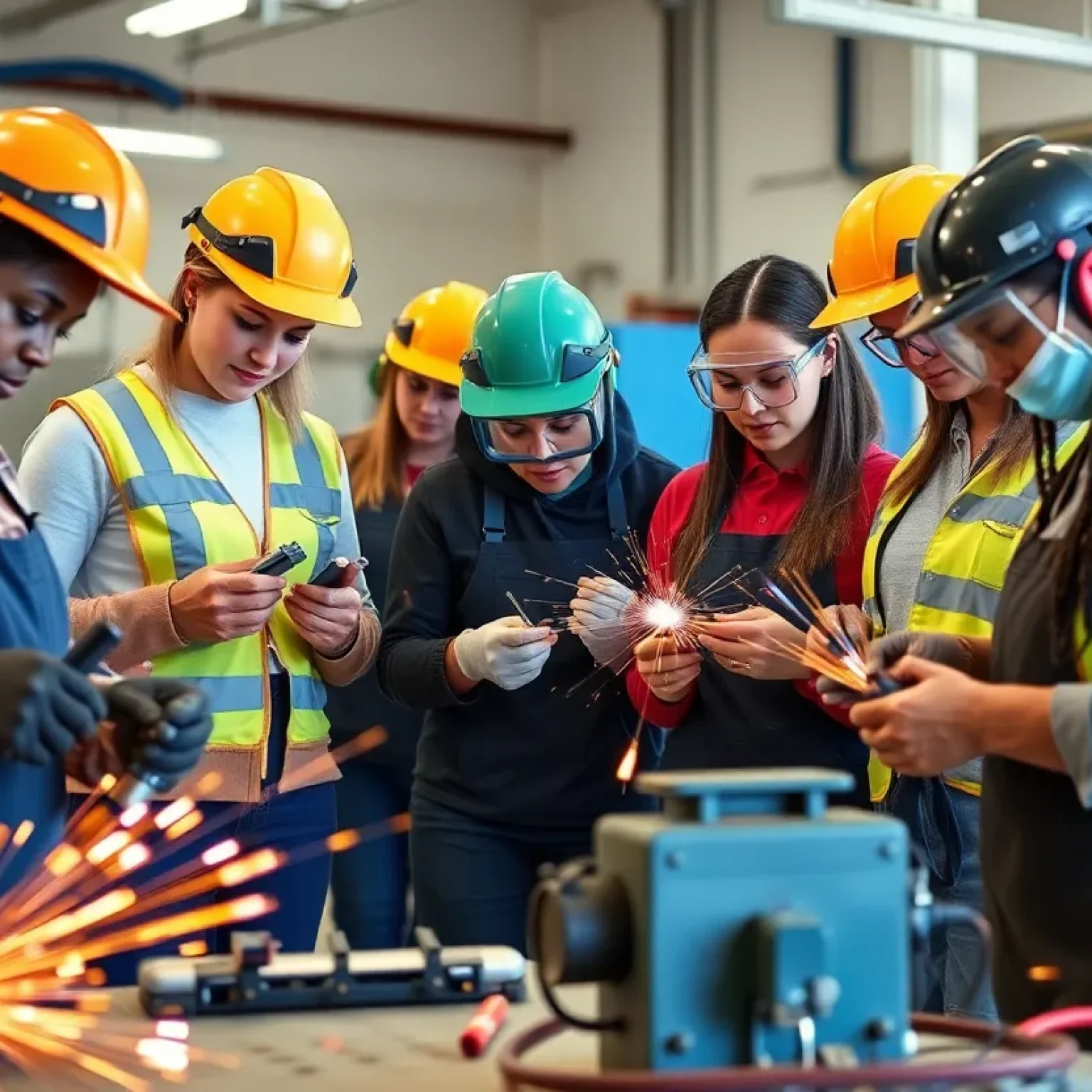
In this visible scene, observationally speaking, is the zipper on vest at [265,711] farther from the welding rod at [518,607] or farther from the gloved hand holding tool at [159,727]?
the gloved hand holding tool at [159,727]

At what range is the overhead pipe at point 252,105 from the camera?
30.6 ft

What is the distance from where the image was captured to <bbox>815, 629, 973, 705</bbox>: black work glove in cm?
215

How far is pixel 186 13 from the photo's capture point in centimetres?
726

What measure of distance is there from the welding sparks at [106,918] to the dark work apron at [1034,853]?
0.91m

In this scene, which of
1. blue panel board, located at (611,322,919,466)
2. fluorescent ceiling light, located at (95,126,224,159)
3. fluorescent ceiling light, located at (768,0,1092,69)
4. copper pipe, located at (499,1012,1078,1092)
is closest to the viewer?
copper pipe, located at (499,1012,1078,1092)

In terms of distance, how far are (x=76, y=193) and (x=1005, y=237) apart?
1099 mm

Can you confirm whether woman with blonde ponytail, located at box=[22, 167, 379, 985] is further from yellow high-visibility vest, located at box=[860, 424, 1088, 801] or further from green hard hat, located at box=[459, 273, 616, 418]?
yellow high-visibility vest, located at box=[860, 424, 1088, 801]

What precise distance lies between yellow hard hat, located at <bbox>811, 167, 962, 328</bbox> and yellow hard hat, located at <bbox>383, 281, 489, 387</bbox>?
1399 millimetres

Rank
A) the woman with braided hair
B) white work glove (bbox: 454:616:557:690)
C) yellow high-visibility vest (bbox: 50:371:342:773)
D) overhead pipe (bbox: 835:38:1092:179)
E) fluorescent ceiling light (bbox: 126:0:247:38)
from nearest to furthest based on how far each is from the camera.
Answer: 1. the woman with braided hair
2. yellow high-visibility vest (bbox: 50:371:342:773)
3. white work glove (bbox: 454:616:557:690)
4. fluorescent ceiling light (bbox: 126:0:247:38)
5. overhead pipe (bbox: 835:38:1092:179)

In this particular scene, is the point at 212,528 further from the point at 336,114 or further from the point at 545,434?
the point at 336,114


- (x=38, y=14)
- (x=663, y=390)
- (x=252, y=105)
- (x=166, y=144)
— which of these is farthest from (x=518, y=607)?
(x=252, y=105)

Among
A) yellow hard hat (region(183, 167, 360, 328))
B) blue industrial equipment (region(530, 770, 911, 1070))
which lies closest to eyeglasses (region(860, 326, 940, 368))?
yellow hard hat (region(183, 167, 360, 328))

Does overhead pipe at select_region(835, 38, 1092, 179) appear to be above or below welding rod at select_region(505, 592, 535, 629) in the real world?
above

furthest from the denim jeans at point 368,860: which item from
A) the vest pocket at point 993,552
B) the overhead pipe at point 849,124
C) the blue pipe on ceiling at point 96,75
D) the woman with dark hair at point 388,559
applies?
the blue pipe on ceiling at point 96,75
